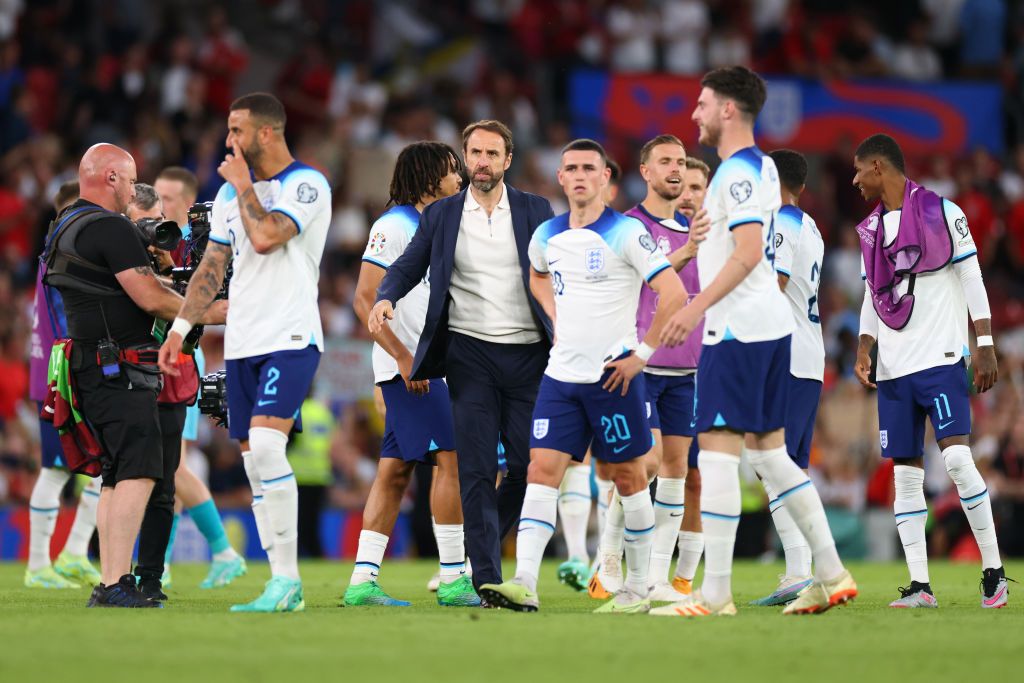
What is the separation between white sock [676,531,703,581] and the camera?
32.3 feet

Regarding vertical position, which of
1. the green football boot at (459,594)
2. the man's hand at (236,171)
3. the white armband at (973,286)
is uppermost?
the man's hand at (236,171)

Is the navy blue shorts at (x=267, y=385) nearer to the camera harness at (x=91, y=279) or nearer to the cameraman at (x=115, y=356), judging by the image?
the cameraman at (x=115, y=356)

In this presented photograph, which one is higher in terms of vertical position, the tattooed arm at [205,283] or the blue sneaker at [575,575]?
the tattooed arm at [205,283]

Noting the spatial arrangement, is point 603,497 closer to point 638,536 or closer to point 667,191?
point 667,191

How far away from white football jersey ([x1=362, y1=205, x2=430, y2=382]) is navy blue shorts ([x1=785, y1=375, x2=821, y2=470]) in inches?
93.9

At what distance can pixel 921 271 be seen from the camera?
9.48 meters

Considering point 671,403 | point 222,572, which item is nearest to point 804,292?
point 671,403

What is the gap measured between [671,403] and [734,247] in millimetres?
2293

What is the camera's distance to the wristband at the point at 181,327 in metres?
8.18

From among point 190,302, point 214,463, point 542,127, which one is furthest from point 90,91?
point 190,302

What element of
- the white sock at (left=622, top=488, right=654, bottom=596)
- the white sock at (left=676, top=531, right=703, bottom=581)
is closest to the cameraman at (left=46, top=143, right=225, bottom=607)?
the white sock at (left=622, top=488, right=654, bottom=596)

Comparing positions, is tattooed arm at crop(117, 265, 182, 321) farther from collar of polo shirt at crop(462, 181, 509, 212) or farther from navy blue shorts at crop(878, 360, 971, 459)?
navy blue shorts at crop(878, 360, 971, 459)

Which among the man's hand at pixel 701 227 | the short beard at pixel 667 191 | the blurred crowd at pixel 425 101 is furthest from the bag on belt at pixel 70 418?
the blurred crowd at pixel 425 101

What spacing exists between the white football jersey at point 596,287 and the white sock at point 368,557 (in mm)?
1824
